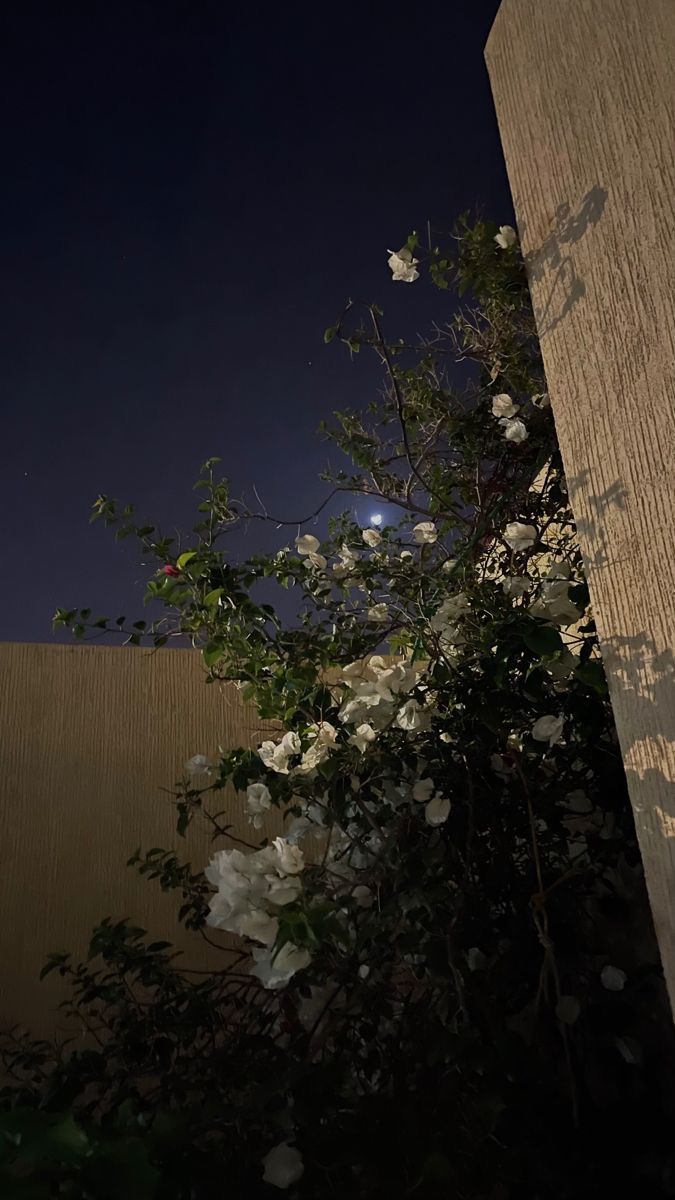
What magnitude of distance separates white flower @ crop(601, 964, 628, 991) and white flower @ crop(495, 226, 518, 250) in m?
0.98

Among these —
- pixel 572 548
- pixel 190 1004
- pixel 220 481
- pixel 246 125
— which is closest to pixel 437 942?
pixel 190 1004

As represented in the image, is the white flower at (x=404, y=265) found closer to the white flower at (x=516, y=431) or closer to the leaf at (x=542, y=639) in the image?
the white flower at (x=516, y=431)

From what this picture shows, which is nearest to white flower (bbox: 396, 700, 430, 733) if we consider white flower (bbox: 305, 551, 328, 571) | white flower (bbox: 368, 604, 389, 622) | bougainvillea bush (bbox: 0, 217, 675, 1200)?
bougainvillea bush (bbox: 0, 217, 675, 1200)

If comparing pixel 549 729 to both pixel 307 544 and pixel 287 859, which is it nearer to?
pixel 287 859

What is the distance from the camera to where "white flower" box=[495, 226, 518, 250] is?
119 centimetres

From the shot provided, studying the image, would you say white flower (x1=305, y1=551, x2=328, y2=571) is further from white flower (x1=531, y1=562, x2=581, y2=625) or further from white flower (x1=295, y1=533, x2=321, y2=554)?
→ white flower (x1=531, y1=562, x2=581, y2=625)

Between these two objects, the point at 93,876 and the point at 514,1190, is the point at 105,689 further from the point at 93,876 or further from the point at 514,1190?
the point at 514,1190

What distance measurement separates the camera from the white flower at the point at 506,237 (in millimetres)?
1186

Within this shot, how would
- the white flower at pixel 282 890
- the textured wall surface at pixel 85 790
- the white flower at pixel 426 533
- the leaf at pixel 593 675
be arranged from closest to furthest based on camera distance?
the white flower at pixel 282 890 → the leaf at pixel 593 675 → the white flower at pixel 426 533 → the textured wall surface at pixel 85 790

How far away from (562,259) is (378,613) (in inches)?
28.4

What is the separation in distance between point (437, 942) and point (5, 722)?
175 centimetres

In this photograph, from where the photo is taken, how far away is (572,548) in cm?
133

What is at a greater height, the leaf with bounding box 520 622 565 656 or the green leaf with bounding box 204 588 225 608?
the green leaf with bounding box 204 588 225 608

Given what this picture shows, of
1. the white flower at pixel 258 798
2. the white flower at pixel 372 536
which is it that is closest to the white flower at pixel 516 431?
the white flower at pixel 372 536
